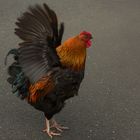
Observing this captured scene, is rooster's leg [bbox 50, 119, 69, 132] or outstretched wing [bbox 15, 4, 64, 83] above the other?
outstretched wing [bbox 15, 4, 64, 83]

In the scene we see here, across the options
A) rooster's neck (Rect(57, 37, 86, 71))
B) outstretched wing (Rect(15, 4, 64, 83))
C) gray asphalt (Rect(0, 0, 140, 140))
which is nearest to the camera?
outstretched wing (Rect(15, 4, 64, 83))

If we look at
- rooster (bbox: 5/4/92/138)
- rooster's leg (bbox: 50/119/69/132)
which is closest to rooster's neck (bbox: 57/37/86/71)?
rooster (bbox: 5/4/92/138)

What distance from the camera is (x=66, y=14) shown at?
304 inches

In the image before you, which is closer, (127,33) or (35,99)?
(35,99)

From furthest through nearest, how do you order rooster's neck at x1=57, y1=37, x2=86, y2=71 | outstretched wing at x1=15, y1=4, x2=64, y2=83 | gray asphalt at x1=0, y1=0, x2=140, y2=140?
gray asphalt at x1=0, y1=0, x2=140, y2=140 < rooster's neck at x1=57, y1=37, x2=86, y2=71 < outstretched wing at x1=15, y1=4, x2=64, y2=83

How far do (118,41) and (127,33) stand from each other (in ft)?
1.21

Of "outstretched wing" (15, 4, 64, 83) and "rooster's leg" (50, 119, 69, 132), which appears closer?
"outstretched wing" (15, 4, 64, 83)

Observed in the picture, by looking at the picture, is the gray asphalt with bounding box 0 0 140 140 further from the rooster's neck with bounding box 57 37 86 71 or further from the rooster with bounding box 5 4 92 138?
the rooster's neck with bounding box 57 37 86 71

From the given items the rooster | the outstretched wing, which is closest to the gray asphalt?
the rooster

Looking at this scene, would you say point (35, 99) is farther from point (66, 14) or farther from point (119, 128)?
point (66, 14)

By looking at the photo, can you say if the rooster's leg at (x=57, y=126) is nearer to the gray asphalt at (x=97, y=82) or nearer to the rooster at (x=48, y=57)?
the gray asphalt at (x=97, y=82)

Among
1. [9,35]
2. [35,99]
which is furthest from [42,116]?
[9,35]

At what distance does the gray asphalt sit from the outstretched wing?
0.86m

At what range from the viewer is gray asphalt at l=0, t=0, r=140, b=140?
15.5 ft
